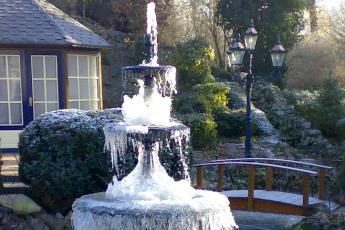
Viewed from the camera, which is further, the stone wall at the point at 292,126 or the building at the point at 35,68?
the stone wall at the point at 292,126

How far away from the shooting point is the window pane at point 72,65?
1436 cm

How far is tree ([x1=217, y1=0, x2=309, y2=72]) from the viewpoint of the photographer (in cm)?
2539

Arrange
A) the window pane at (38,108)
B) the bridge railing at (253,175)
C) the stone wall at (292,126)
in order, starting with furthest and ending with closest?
1. the stone wall at (292,126)
2. the window pane at (38,108)
3. the bridge railing at (253,175)

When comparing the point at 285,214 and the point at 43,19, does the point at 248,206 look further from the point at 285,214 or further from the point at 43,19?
the point at 43,19

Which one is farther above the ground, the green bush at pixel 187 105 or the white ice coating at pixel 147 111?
the white ice coating at pixel 147 111

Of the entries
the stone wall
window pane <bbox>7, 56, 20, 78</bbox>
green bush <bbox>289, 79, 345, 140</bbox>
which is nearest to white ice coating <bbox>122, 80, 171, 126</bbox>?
window pane <bbox>7, 56, 20, 78</bbox>

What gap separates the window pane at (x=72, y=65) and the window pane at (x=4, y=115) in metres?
1.68

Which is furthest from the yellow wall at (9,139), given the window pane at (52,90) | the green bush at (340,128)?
the green bush at (340,128)

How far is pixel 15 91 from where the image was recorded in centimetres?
1394

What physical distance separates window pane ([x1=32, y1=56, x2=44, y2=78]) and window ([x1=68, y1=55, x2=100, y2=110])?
695 mm

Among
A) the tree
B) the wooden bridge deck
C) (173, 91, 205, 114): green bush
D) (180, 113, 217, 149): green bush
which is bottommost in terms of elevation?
the wooden bridge deck

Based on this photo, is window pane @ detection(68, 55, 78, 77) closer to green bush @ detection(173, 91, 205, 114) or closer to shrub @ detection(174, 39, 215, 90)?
green bush @ detection(173, 91, 205, 114)

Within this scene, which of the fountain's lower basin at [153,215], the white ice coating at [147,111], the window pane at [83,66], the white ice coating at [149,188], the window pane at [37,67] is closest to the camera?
the fountain's lower basin at [153,215]

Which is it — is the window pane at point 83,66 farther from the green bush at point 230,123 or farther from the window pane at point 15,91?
the green bush at point 230,123
